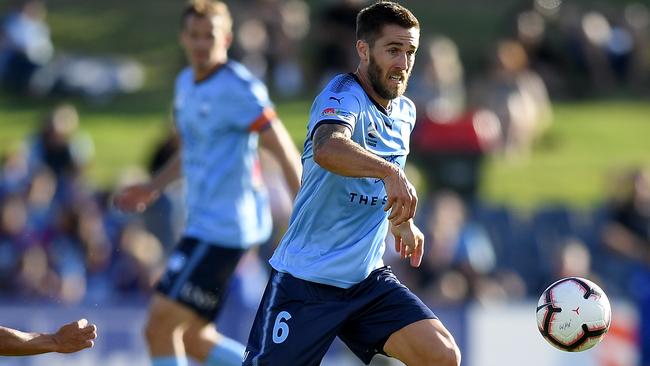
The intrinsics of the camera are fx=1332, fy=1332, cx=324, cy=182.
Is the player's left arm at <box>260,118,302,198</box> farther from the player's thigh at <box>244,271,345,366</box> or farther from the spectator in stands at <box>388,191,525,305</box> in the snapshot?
the spectator in stands at <box>388,191,525,305</box>

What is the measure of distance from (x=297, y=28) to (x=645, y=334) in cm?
1023

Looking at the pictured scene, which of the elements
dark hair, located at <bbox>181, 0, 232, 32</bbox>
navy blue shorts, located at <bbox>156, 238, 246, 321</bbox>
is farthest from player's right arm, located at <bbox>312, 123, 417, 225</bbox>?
dark hair, located at <bbox>181, 0, 232, 32</bbox>

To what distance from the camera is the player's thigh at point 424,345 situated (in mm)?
6793

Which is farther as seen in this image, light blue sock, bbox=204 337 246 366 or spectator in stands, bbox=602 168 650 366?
spectator in stands, bbox=602 168 650 366

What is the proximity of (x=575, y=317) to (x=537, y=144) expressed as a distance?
13.8 meters

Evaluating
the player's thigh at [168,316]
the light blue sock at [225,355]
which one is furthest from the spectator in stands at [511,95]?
the player's thigh at [168,316]

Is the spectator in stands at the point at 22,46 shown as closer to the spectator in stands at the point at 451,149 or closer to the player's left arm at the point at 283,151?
the spectator in stands at the point at 451,149

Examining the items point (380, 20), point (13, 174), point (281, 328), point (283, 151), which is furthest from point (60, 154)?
point (380, 20)

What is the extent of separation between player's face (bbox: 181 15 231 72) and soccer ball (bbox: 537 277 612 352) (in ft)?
9.47

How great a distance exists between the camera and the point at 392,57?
6633 millimetres

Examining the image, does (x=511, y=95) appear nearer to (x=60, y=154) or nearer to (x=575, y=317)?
(x=60, y=154)

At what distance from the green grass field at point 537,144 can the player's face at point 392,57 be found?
454 inches

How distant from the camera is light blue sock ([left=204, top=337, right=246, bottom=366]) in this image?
858 cm

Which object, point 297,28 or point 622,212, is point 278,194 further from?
point 297,28
